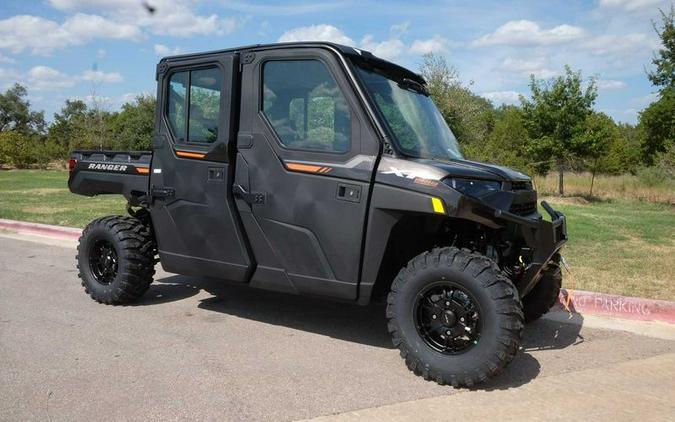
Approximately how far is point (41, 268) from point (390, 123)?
5.64 metres

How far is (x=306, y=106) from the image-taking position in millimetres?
4645

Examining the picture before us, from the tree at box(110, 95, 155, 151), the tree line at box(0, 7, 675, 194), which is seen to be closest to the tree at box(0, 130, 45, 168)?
the tree line at box(0, 7, 675, 194)

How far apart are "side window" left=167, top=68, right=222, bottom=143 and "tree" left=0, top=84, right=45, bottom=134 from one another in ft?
A: 259

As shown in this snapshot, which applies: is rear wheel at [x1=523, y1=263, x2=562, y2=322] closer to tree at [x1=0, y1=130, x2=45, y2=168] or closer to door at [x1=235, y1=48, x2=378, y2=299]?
door at [x1=235, y1=48, x2=378, y2=299]

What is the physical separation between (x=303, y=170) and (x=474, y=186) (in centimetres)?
128

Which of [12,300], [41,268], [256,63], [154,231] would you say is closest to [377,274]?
[256,63]

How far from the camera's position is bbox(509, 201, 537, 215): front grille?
4.26 meters

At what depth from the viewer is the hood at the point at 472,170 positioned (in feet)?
13.4

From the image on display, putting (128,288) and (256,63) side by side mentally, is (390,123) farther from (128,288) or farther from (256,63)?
(128,288)

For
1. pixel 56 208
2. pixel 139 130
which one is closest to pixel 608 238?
pixel 56 208

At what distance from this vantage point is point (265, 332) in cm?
512

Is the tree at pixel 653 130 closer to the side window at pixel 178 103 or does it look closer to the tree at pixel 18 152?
the side window at pixel 178 103

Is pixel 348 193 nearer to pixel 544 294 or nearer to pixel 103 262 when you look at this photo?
pixel 544 294

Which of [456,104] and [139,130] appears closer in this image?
[456,104]
